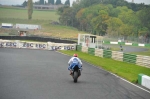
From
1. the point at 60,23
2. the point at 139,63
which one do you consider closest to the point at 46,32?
the point at 60,23

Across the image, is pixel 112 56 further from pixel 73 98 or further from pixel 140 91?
pixel 73 98

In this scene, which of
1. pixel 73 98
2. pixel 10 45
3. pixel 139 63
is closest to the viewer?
pixel 73 98

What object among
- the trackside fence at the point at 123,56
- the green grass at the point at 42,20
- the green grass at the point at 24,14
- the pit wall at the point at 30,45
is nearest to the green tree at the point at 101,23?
the green grass at the point at 42,20

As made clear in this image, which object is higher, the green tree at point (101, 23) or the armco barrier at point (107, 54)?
the green tree at point (101, 23)

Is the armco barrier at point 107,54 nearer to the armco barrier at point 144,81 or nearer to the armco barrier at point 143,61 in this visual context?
the armco barrier at point 143,61

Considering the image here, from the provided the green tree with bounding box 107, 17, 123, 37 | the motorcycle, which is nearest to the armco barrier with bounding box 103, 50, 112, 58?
the motorcycle

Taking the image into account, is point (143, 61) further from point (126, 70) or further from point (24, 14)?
point (24, 14)

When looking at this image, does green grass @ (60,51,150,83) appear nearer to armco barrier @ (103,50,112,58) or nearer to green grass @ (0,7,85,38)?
armco barrier @ (103,50,112,58)

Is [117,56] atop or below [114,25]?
below

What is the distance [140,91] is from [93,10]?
82.4m

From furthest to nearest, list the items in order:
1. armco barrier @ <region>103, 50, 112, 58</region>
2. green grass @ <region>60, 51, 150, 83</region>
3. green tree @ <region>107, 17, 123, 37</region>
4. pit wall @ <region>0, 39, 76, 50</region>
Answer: green tree @ <region>107, 17, 123, 37</region> → pit wall @ <region>0, 39, 76, 50</region> → armco barrier @ <region>103, 50, 112, 58</region> → green grass @ <region>60, 51, 150, 83</region>

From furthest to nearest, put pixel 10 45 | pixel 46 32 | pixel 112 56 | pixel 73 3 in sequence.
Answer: pixel 73 3 → pixel 46 32 → pixel 10 45 → pixel 112 56

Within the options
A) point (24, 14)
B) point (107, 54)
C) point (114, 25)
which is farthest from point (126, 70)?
point (24, 14)

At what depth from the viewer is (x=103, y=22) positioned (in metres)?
85.7
